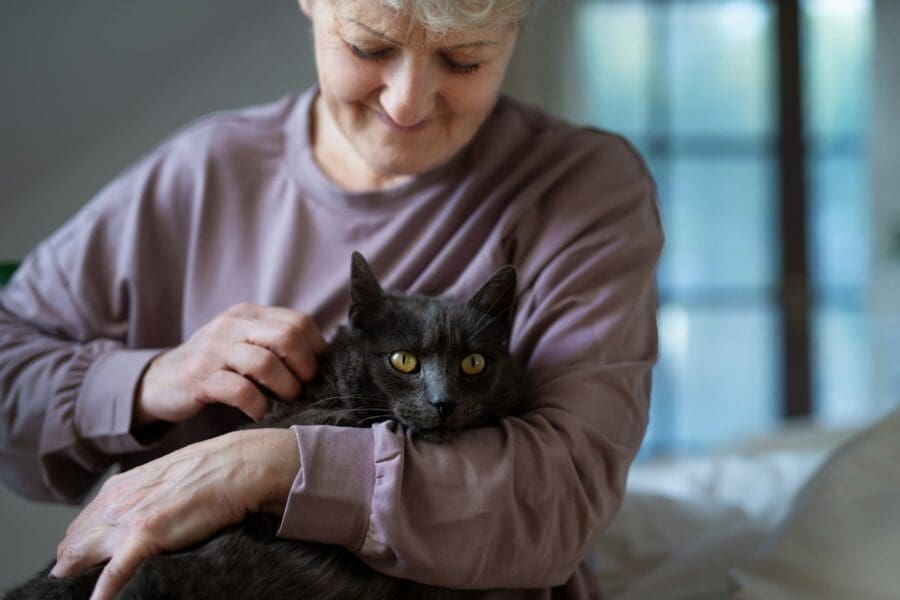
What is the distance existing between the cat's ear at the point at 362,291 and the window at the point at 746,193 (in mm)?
3025

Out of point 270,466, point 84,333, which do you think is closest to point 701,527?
point 270,466

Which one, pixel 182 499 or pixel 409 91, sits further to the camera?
pixel 409 91

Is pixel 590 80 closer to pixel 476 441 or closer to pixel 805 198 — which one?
pixel 805 198

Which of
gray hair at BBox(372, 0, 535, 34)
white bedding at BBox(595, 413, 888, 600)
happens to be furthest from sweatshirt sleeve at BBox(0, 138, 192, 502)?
white bedding at BBox(595, 413, 888, 600)

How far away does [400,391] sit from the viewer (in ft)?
3.35

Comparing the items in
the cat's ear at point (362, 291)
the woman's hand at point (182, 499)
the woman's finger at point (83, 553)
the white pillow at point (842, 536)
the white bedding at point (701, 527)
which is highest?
the cat's ear at point (362, 291)

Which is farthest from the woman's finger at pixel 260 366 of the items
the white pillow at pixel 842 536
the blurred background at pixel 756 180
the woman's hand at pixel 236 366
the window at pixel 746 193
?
the window at pixel 746 193

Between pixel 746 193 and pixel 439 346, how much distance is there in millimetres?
3308

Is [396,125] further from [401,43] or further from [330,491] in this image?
[330,491]

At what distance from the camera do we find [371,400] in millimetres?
1028

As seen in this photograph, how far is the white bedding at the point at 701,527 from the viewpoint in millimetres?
1406

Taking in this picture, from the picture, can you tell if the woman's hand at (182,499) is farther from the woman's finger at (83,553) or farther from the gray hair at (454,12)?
the gray hair at (454,12)

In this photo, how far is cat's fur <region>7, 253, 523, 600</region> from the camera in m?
0.84

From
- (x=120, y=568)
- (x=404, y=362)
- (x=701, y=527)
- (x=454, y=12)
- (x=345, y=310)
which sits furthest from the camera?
(x=701, y=527)
